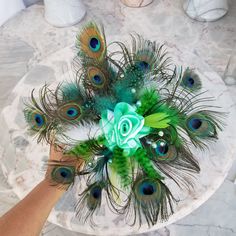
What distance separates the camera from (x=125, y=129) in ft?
2.43

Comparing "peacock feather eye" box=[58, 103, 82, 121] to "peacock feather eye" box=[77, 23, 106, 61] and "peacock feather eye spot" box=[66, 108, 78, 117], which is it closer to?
"peacock feather eye spot" box=[66, 108, 78, 117]

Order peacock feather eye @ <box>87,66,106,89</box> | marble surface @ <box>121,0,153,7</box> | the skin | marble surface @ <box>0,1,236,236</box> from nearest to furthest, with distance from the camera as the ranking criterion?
1. the skin
2. peacock feather eye @ <box>87,66,106,89</box>
3. marble surface @ <box>0,1,236,236</box>
4. marble surface @ <box>121,0,153,7</box>

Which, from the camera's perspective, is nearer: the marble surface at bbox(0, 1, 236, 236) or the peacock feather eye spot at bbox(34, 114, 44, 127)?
the peacock feather eye spot at bbox(34, 114, 44, 127)

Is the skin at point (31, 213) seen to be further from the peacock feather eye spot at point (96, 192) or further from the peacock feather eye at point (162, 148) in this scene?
the peacock feather eye at point (162, 148)

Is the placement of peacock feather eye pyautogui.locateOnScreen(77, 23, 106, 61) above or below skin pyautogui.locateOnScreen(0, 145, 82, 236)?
above

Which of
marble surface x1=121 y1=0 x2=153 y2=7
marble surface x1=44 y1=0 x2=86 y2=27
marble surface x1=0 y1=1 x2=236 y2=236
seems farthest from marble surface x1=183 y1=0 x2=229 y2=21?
marble surface x1=44 y1=0 x2=86 y2=27

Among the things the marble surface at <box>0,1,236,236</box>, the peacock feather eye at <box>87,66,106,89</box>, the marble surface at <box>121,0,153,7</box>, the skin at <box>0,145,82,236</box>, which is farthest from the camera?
the marble surface at <box>121,0,153,7</box>

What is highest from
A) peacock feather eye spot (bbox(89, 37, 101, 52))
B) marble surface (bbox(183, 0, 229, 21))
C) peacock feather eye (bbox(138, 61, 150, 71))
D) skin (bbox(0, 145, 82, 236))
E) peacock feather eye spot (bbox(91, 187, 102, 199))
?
marble surface (bbox(183, 0, 229, 21))

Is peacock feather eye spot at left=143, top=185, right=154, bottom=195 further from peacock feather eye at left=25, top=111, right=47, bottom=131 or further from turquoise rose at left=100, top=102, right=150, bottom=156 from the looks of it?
peacock feather eye at left=25, top=111, right=47, bottom=131

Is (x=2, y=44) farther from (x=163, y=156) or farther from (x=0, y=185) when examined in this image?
(x=163, y=156)

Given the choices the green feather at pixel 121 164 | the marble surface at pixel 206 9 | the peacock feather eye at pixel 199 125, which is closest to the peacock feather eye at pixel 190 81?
the peacock feather eye at pixel 199 125

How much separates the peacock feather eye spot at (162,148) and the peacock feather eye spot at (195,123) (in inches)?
2.9

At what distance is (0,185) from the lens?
121 centimetres

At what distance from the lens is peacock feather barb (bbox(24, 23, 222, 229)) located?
753 millimetres
